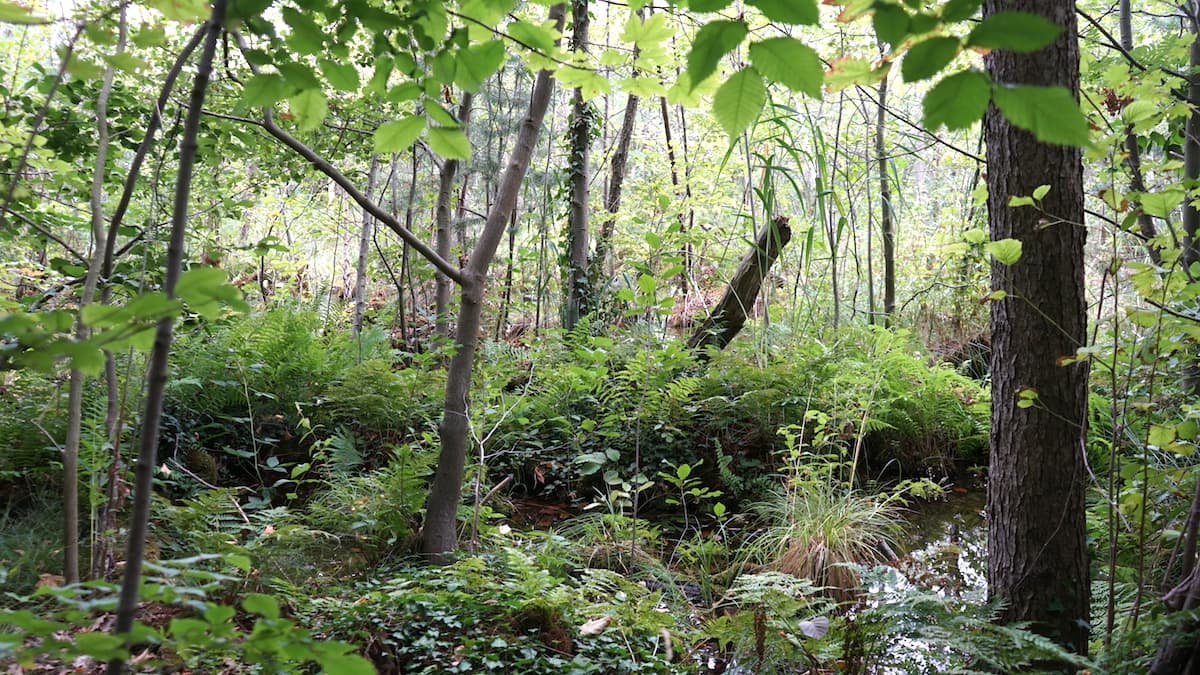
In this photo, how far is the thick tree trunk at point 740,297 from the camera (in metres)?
5.54

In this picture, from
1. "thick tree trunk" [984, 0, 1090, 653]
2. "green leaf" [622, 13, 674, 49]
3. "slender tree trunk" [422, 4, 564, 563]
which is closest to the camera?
"green leaf" [622, 13, 674, 49]

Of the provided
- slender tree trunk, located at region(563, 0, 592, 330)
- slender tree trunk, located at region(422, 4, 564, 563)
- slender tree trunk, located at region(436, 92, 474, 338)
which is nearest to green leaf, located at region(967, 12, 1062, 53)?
slender tree trunk, located at region(422, 4, 564, 563)

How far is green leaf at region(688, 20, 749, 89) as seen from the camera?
870 mm

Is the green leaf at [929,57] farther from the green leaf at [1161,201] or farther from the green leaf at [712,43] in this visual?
the green leaf at [1161,201]

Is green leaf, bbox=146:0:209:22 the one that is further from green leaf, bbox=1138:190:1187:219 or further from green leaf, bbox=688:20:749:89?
green leaf, bbox=1138:190:1187:219

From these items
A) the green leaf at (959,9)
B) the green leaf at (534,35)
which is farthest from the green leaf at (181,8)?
the green leaf at (959,9)

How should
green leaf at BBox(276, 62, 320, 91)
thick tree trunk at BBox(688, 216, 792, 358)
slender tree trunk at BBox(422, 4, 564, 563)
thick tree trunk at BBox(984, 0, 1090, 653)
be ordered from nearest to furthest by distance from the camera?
green leaf at BBox(276, 62, 320, 91)
thick tree trunk at BBox(984, 0, 1090, 653)
slender tree trunk at BBox(422, 4, 564, 563)
thick tree trunk at BBox(688, 216, 792, 358)

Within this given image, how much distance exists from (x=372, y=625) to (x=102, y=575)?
2.79ft

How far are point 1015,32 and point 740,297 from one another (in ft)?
17.2

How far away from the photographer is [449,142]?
4.29 ft

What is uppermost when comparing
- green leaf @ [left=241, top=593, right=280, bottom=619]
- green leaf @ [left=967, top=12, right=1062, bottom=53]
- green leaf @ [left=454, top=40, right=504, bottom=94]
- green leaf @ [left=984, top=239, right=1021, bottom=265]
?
green leaf @ [left=454, top=40, right=504, bottom=94]

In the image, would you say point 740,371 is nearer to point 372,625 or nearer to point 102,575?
point 372,625

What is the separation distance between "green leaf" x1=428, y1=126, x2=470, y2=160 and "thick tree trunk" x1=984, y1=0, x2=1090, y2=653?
5.49ft

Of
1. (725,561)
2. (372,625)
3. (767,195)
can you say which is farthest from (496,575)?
(767,195)
